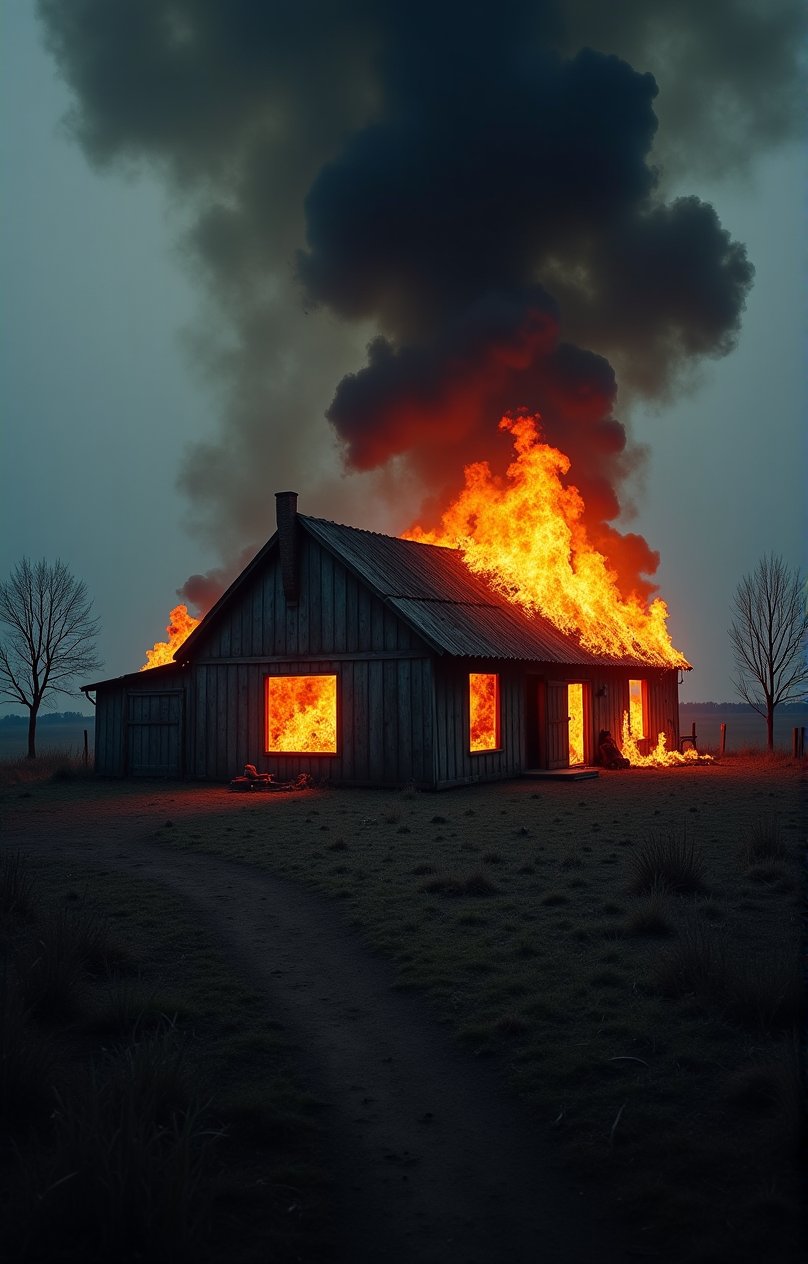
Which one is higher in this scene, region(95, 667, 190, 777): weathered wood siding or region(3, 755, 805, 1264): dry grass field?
region(95, 667, 190, 777): weathered wood siding

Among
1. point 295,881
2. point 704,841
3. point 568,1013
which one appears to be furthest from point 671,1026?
point 704,841

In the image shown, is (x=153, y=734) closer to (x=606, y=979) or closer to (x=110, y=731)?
(x=110, y=731)

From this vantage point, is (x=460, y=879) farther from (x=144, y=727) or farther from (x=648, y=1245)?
(x=144, y=727)

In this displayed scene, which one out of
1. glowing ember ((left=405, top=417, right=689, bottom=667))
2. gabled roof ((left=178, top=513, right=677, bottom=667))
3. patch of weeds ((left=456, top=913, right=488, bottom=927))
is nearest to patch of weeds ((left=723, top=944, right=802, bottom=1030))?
patch of weeds ((left=456, top=913, right=488, bottom=927))

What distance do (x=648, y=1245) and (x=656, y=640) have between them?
29.6 m

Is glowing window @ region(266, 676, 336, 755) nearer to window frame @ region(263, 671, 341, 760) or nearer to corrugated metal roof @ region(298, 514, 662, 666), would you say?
window frame @ region(263, 671, 341, 760)

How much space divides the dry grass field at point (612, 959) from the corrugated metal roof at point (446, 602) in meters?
5.72

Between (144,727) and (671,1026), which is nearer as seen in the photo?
(671,1026)

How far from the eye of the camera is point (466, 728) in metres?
22.7

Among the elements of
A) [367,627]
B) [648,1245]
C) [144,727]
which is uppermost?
[367,627]

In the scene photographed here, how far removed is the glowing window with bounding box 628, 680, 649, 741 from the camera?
101ft

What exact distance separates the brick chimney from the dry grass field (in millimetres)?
7661

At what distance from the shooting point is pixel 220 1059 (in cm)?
569

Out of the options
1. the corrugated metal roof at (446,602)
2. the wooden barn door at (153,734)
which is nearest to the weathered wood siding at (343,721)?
the wooden barn door at (153,734)
